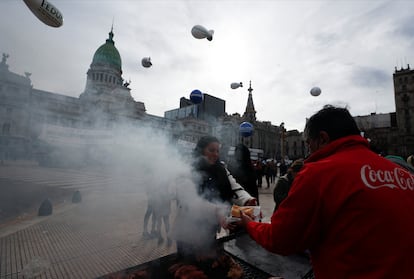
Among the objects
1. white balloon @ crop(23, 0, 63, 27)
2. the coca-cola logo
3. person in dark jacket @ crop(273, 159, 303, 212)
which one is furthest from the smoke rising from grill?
white balloon @ crop(23, 0, 63, 27)

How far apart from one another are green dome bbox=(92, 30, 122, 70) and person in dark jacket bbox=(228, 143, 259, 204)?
4230cm

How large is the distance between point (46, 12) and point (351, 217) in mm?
4938

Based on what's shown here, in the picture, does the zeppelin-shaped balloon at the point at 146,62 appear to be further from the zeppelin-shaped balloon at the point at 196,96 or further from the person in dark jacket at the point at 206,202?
the person in dark jacket at the point at 206,202

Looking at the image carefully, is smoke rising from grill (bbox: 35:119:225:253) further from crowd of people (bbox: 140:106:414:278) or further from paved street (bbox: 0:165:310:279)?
crowd of people (bbox: 140:106:414:278)

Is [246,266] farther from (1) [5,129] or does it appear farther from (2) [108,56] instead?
(2) [108,56]

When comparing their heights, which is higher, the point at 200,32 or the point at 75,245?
the point at 200,32

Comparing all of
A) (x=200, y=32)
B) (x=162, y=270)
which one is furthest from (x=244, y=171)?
(x=200, y=32)

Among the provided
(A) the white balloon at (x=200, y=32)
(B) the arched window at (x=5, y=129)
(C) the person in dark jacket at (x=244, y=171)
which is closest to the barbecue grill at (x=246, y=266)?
(C) the person in dark jacket at (x=244, y=171)

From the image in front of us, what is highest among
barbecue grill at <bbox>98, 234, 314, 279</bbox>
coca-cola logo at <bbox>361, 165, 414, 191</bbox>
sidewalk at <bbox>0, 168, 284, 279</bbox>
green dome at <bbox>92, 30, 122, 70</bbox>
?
green dome at <bbox>92, 30, 122, 70</bbox>

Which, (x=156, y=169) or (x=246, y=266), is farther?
(x=156, y=169)

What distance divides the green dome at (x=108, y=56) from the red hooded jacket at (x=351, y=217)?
45.1 metres

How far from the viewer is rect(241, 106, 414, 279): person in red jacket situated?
982 millimetres

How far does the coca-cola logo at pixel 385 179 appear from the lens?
3.48 ft

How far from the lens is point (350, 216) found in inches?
40.5
